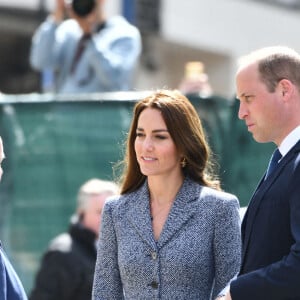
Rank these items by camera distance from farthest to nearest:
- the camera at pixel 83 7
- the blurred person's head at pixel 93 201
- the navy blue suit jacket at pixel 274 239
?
the camera at pixel 83 7
the blurred person's head at pixel 93 201
the navy blue suit jacket at pixel 274 239

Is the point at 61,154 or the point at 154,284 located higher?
the point at 61,154

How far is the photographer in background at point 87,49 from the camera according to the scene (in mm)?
9164

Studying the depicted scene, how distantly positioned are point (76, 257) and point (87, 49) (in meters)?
1.99

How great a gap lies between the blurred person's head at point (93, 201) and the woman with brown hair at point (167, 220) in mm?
2279

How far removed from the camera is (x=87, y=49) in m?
9.20

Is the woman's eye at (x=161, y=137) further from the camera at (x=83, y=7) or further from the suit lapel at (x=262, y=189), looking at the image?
the camera at (x=83, y=7)

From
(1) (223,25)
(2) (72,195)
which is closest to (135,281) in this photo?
(2) (72,195)

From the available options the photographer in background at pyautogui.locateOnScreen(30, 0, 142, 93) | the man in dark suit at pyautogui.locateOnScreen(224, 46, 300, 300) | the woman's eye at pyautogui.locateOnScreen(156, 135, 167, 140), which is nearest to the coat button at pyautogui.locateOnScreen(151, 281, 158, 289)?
the man in dark suit at pyautogui.locateOnScreen(224, 46, 300, 300)

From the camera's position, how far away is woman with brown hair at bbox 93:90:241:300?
5176 mm

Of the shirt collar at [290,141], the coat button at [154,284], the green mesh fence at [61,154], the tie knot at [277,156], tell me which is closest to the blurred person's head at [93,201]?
the green mesh fence at [61,154]

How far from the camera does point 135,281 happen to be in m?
5.21

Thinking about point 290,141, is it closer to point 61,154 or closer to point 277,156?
point 277,156

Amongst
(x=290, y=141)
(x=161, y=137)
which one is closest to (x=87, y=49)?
A: (x=161, y=137)

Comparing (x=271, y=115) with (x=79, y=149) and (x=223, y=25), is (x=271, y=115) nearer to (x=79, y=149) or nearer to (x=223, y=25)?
(x=79, y=149)
